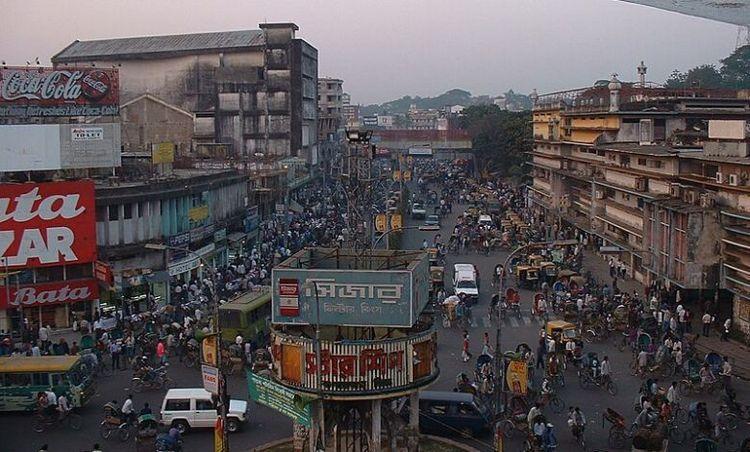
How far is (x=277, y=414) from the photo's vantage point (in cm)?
1964

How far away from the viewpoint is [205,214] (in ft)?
122

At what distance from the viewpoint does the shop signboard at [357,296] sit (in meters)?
13.1

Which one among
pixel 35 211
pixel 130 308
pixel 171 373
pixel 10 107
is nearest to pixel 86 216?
pixel 35 211

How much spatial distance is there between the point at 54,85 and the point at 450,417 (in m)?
20.4

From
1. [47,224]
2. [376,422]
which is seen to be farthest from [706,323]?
[47,224]

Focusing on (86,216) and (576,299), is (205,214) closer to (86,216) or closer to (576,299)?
(86,216)

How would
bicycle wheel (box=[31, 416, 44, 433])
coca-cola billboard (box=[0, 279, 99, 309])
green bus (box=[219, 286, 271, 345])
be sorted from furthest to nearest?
1. coca-cola billboard (box=[0, 279, 99, 309])
2. green bus (box=[219, 286, 271, 345])
3. bicycle wheel (box=[31, 416, 44, 433])

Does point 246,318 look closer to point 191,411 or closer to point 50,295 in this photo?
point 191,411

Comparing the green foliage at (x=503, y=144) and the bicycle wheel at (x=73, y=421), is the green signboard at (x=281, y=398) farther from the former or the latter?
the green foliage at (x=503, y=144)

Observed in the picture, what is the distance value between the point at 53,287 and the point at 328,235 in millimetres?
17866

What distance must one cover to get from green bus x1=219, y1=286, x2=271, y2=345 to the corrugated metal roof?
45.9 metres

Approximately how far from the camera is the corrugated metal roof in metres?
70.2

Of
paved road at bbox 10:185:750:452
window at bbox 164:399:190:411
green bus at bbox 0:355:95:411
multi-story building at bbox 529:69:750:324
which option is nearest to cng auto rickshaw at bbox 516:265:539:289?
multi-story building at bbox 529:69:750:324

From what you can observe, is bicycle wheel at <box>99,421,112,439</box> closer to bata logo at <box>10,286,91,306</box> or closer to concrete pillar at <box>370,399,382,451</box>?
concrete pillar at <box>370,399,382,451</box>
